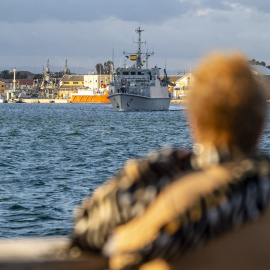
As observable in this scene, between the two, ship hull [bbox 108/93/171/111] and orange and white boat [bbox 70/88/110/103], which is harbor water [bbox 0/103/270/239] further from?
orange and white boat [bbox 70/88/110/103]

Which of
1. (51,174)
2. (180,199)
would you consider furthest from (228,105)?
(51,174)

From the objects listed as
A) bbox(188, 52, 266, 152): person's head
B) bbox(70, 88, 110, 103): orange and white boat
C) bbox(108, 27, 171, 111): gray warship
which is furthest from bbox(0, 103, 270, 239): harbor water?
bbox(70, 88, 110, 103): orange and white boat

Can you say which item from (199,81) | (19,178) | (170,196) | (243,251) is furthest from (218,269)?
(19,178)

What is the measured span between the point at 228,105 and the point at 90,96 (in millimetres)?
170513

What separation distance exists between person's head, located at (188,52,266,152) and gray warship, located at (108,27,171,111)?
81.6 metres

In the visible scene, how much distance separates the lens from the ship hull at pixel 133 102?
8594cm

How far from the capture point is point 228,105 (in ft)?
7.50

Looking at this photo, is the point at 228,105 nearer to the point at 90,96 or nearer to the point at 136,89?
the point at 136,89

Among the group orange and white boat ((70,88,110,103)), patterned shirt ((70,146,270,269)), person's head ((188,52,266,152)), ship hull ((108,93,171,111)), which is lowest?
orange and white boat ((70,88,110,103))

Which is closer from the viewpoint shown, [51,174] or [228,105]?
[228,105]

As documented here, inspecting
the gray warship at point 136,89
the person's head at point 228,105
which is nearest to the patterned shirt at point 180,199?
the person's head at point 228,105

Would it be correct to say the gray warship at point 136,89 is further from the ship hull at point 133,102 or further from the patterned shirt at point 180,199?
the patterned shirt at point 180,199

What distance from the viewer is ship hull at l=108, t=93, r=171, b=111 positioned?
8594cm

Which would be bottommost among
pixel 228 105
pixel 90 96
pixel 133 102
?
pixel 90 96
